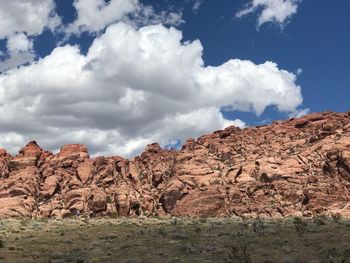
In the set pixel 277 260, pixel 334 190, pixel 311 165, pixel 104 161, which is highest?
pixel 104 161

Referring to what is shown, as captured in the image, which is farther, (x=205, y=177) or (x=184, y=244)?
(x=205, y=177)

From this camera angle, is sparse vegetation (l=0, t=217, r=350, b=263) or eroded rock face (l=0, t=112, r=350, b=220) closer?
sparse vegetation (l=0, t=217, r=350, b=263)

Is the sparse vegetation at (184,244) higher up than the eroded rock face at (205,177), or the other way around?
the eroded rock face at (205,177)

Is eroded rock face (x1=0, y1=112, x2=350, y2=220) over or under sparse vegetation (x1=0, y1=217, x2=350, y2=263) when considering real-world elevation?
over

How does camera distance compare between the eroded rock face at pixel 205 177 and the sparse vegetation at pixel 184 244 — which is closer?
the sparse vegetation at pixel 184 244

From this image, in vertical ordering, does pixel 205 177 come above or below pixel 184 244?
above

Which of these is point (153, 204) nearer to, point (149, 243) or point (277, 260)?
point (149, 243)

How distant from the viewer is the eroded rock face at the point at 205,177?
61725mm

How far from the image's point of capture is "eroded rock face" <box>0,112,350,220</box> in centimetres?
6172

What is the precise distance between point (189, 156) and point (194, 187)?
1786 cm

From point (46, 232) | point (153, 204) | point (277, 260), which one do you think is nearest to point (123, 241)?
point (46, 232)

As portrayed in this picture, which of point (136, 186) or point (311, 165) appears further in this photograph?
point (136, 186)

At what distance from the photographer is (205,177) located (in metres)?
73.1

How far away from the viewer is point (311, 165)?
234 feet
